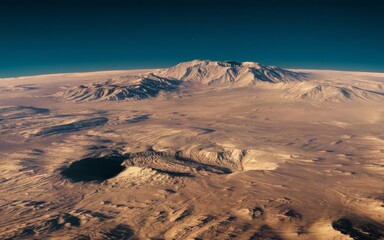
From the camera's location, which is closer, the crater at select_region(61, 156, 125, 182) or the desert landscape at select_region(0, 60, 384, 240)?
the desert landscape at select_region(0, 60, 384, 240)

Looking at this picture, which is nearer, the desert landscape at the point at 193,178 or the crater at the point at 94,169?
the desert landscape at the point at 193,178

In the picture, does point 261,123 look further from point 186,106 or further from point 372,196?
point 372,196

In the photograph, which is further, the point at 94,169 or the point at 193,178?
the point at 94,169

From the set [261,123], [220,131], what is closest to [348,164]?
[220,131]
